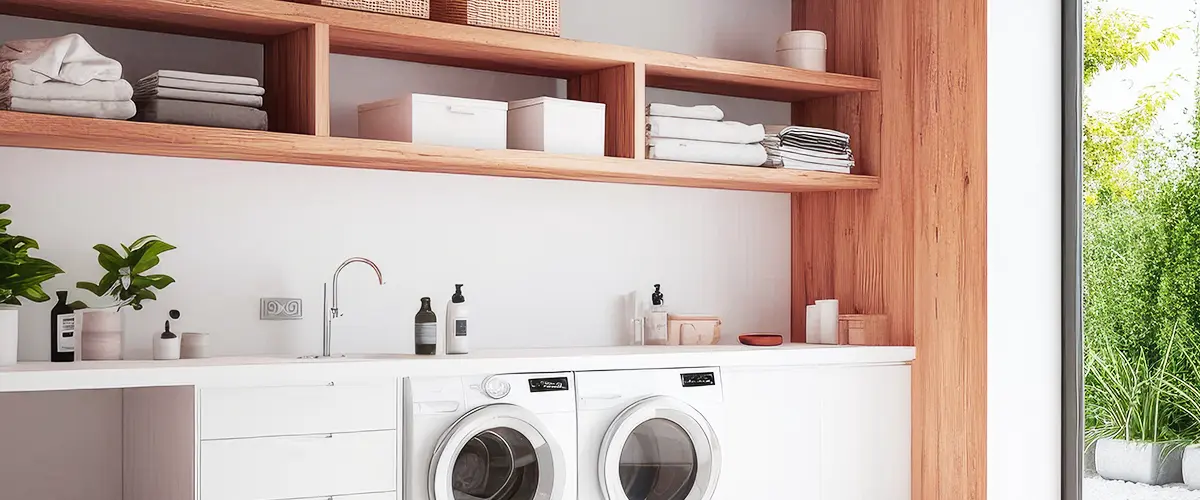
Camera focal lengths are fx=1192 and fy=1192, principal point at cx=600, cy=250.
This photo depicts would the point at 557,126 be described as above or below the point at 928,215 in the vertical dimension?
above

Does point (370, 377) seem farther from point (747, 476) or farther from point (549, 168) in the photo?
point (747, 476)

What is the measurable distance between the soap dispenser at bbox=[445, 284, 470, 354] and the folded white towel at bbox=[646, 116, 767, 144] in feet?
2.89

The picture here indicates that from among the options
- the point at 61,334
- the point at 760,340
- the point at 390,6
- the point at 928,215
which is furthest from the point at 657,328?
the point at 61,334

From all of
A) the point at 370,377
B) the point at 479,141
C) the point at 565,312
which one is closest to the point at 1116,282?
the point at 565,312

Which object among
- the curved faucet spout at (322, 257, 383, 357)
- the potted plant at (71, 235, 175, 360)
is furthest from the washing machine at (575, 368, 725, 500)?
the potted plant at (71, 235, 175, 360)

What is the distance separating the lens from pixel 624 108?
3785mm

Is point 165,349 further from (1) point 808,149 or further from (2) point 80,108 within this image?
(1) point 808,149

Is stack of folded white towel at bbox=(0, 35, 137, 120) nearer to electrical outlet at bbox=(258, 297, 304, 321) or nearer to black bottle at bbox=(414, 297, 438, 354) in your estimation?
electrical outlet at bbox=(258, 297, 304, 321)

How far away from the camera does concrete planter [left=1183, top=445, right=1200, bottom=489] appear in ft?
12.8

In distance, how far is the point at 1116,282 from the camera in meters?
4.13

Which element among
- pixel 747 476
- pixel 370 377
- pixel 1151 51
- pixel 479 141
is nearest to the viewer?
pixel 370 377

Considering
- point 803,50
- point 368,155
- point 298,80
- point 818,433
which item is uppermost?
point 803,50

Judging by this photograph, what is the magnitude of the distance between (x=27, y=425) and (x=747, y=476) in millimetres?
2100

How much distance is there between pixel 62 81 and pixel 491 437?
142 cm
